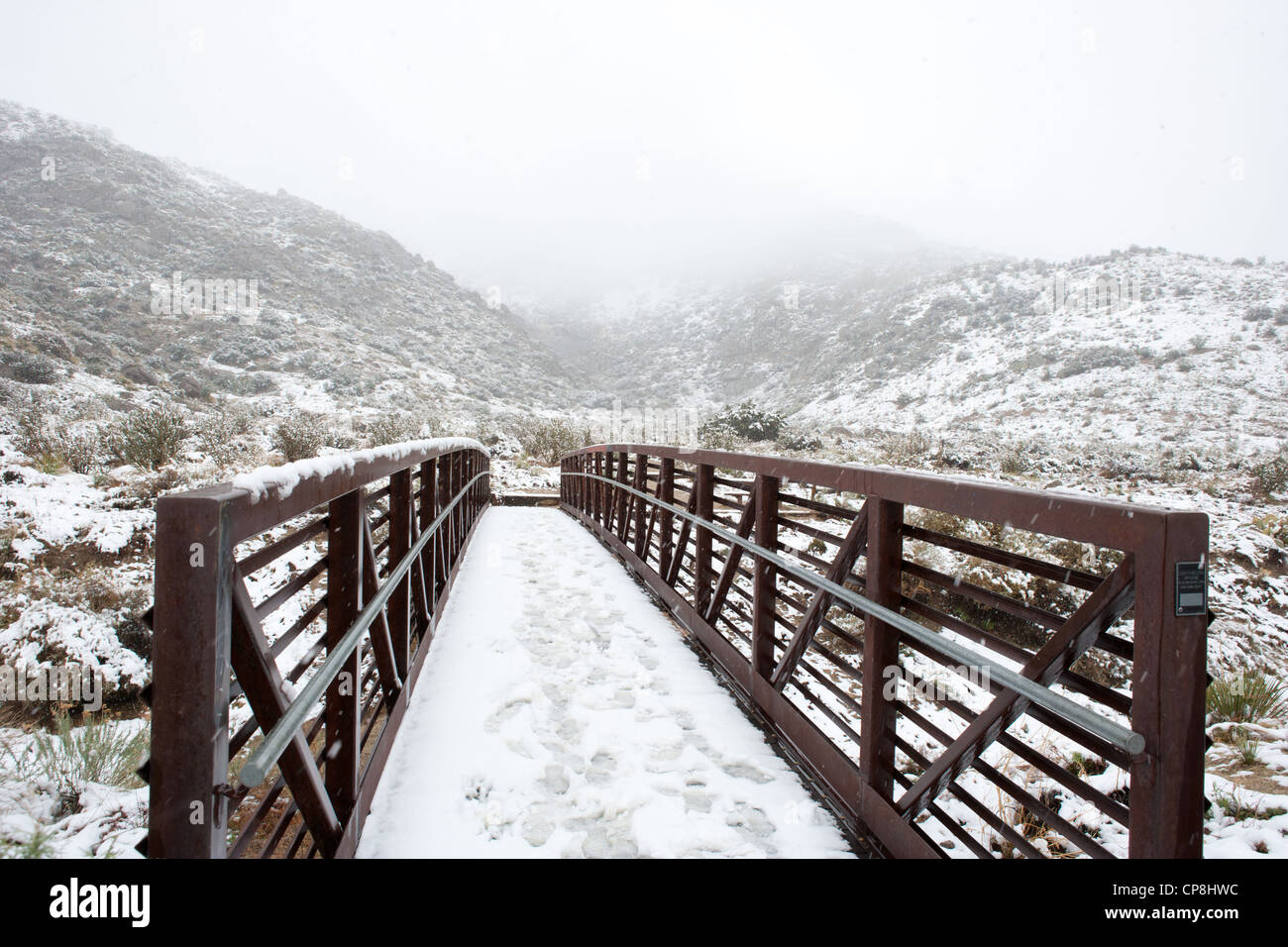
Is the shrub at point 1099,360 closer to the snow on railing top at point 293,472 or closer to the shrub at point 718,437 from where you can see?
the shrub at point 718,437

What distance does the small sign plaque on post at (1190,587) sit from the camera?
1.21 metres

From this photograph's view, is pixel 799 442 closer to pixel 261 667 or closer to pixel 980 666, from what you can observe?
pixel 980 666

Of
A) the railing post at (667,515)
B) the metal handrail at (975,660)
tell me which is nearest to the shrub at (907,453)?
the railing post at (667,515)

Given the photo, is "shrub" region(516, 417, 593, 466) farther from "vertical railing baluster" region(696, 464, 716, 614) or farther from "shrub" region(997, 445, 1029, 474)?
"vertical railing baluster" region(696, 464, 716, 614)

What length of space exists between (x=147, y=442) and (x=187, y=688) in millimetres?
10520

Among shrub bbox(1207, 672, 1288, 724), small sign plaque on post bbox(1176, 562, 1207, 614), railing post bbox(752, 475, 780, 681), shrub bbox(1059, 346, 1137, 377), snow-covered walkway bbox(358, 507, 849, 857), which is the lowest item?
shrub bbox(1207, 672, 1288, 724)

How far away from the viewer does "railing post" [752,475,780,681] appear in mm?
3172

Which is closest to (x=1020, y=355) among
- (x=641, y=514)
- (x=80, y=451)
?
(x=641, y=514)

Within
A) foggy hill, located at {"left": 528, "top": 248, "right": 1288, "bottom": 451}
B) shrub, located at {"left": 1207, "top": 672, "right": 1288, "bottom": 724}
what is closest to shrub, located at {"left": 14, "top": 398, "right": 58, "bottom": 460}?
shrub, located at {"left": 1207, "top": 672, "right": 1288, "bottom": 724}

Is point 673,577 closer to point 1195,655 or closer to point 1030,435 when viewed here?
point 1195,655

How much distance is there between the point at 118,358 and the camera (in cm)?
2194

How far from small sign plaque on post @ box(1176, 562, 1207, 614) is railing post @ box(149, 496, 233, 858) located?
185 cm

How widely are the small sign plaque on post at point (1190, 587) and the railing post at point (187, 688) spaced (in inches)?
73.0
